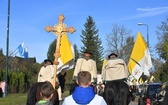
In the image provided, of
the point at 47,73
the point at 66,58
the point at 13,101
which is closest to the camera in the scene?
the point at 47,73

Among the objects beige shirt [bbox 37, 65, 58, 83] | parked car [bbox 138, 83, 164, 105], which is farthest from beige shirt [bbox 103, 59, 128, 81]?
parked car [bbox 138, 83, 164, 105]

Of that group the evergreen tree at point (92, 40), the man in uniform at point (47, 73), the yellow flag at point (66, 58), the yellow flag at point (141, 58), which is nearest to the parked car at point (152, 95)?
the yellow flag at point (141, 58)

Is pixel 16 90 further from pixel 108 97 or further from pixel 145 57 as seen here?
pixel 108 97

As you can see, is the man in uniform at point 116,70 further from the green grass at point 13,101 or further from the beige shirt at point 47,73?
the green grass at point 13,101

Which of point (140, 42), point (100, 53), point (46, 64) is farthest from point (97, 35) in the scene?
point (46, 64)

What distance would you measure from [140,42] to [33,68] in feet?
153

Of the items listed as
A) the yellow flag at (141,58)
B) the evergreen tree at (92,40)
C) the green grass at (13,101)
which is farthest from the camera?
the evergreen tree at (92,40)

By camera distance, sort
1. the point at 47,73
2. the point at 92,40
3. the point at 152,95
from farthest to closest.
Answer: the point at 92,40, the point at 152,95, the point at 47,73

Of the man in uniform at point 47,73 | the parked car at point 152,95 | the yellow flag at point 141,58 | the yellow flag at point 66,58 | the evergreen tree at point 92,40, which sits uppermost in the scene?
the evergreen tree at point 92,40

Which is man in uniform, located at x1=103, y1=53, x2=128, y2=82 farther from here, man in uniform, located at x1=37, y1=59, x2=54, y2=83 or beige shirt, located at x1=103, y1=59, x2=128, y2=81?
man in uniform, located at x1=37, y1=59, x2=54, y2=83

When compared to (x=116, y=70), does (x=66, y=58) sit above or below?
above

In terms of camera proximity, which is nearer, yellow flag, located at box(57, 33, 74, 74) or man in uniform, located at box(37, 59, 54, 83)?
man in uniform, located at box(37, 59, 54, 83)

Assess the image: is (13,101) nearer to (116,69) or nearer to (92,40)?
(116,69)

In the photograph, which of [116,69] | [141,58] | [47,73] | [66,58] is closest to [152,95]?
[141,58]
